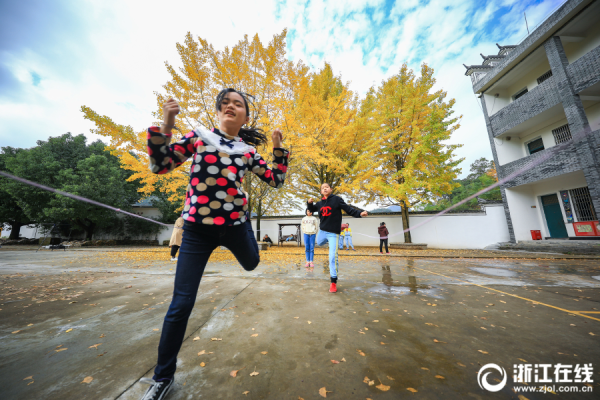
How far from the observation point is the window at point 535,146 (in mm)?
11469

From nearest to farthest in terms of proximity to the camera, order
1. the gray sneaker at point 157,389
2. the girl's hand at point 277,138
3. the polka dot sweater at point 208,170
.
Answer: the gray sneaker at point 157,389, the polka dot sweater at point 208,170, the girl's hand at point 277,138

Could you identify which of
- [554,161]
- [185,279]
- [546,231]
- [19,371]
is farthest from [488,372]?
[546,231]

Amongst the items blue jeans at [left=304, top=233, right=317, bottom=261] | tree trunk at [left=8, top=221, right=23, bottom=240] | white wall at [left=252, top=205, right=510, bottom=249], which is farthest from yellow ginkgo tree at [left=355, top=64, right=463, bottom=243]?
tree trunk at [left=8, top=221, right=23, bottom=240]

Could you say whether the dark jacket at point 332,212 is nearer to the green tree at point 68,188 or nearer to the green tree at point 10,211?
the green tree at point 68,188

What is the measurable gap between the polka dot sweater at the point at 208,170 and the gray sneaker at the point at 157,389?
3.10 feet

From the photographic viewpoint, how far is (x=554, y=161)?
9.87m

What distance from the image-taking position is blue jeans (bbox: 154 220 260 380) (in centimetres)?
121

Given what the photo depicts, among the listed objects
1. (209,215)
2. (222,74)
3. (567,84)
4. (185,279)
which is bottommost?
(185,279)

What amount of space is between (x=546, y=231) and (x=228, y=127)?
1763 cm

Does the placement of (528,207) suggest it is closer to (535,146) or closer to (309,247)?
(535,146)

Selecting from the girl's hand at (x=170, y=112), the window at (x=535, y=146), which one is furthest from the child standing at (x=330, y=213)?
the window at (x=535, y=146)

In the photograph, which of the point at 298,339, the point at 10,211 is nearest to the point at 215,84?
the point at 298,339

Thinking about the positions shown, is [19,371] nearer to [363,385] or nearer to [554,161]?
[363,385]

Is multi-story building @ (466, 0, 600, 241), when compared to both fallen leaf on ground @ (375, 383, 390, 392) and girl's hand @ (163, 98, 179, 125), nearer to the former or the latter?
fallen leaf on ground @ (375, 383, 390, 392)
